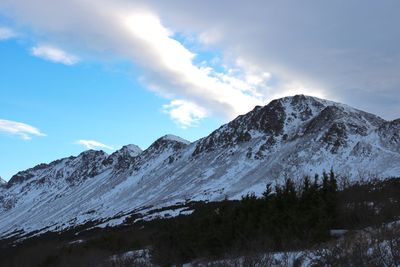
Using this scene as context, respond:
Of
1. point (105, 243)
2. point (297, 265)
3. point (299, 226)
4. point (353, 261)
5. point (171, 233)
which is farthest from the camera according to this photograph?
point (105, 243)

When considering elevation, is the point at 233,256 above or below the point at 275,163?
below

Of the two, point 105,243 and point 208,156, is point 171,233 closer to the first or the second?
point 105,243

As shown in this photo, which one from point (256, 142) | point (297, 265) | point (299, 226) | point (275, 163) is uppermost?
point (256, 142)

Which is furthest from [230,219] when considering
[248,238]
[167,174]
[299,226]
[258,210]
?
[167,174]

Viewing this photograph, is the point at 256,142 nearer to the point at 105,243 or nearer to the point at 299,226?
the point at 105,243

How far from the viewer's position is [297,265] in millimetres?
21828

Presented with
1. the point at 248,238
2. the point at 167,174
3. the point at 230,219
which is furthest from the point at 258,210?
the point at 167,174

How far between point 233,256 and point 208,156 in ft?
558

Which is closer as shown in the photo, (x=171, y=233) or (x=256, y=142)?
(x=171, y=233)

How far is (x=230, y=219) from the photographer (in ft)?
119

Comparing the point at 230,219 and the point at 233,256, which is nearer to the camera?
the point at 233,256

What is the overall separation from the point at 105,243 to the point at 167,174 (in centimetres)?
13700

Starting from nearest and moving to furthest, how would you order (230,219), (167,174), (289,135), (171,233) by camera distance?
(230,219) < (171,233) < (289,135) < (167,174)

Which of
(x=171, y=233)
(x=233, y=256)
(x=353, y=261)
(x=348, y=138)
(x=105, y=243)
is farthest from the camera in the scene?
(x=348, y=138)
